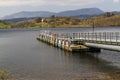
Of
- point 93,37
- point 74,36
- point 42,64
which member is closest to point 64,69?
point 42,64

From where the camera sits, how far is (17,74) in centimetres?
4634

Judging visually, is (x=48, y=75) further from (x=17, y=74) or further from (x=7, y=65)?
(x=7, y=65)

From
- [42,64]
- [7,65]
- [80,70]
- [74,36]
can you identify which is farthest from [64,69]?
[74,36]

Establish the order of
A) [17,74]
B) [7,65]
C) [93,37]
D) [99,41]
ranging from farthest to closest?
1. [93,37]
2. [99,41]
3. [7,65]
4. [17,74]

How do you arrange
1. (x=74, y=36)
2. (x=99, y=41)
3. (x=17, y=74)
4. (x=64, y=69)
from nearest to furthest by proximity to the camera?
(x=17, y=74)
(x=64, y=69)
(x=99, y=41)
(x=74, y=36)

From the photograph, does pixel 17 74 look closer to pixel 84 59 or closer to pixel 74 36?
pixel 84 59

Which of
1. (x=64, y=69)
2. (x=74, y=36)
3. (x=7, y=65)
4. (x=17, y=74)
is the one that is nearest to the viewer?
(x=17, y=74)

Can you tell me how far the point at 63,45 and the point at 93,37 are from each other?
13220mm

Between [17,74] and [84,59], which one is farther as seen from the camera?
[84,59]

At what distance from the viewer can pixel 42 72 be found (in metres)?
47.7

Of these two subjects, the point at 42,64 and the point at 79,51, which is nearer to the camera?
the point at 42,64

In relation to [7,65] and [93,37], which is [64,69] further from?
[93,37]

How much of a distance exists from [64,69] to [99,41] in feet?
41.6

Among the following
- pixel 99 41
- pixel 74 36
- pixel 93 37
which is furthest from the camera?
pixel 74 36
